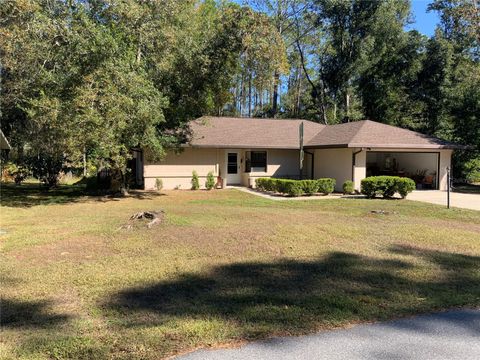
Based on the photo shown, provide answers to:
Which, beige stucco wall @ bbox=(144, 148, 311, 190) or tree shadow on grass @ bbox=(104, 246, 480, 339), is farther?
beige stucco wall @ bbox=(144, 148, 311, 190)

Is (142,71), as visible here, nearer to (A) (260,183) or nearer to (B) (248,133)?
(A) (260,183)

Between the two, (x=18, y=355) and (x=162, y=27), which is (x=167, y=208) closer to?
(x=162, y=27)

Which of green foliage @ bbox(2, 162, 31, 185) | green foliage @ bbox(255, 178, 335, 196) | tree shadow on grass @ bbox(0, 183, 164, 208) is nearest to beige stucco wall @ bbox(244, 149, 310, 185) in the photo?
green foliage @ bbox(255, 178, 335, 196)

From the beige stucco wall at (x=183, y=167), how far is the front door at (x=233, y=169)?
35.4 inches

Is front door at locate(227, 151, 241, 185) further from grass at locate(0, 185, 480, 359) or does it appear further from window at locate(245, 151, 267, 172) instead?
grass at locate(0, 185, 480, 359)

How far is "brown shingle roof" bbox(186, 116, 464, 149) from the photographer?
785 inches

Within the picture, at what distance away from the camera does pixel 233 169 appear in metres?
23.5

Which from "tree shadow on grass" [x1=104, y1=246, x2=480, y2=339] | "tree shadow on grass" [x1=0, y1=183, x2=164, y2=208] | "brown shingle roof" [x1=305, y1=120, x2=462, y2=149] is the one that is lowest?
"tree shadow on grass" [x1=104, y1=246, x2=480, y2=339]

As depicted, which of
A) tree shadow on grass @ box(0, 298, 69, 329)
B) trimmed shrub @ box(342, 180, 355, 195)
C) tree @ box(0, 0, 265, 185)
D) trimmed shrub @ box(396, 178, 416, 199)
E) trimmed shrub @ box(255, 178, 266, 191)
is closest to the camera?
tree shadow on grass @ box(0, 298, 69, 329)

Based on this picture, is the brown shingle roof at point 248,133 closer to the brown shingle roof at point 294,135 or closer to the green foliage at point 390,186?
the brown shingle roof at point 294,135

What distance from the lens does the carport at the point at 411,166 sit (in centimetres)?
2195

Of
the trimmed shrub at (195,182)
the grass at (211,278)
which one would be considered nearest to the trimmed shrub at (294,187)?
the trimmed shrub at (195,182)

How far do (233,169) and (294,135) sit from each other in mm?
4246

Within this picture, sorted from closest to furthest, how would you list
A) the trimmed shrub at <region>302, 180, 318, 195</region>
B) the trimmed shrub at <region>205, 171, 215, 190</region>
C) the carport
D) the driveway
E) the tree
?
the driveway → the tree → the trimmed shrub at <region>302, 180, 318, 195</region> → the trimmed shrub at <region>205, 171, 215, 190</region> → the carport
